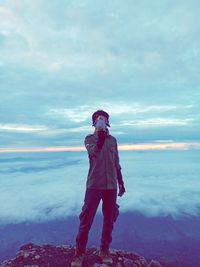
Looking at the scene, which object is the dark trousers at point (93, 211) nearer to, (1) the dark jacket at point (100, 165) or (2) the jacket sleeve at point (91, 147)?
(1) the dark jacket at point (100, 165)

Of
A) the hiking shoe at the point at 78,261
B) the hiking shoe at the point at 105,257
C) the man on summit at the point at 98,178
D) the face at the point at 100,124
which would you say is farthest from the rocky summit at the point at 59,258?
the face at the point at 100,124

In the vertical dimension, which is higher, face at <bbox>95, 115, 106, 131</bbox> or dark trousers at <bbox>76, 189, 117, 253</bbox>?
face at <bbox>95, 115, 106, 131</bbox>

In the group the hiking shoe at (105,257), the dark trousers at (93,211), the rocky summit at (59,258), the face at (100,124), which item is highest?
the face at (100,124)

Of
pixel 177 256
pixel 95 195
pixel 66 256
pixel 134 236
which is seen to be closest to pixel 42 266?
pixel 66 256

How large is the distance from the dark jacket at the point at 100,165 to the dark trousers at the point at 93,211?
163 mm

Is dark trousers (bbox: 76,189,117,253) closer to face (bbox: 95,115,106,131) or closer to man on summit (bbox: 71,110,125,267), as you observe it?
man on summit (bbox: 71,110,125,267)

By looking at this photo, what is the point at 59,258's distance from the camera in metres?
6.87

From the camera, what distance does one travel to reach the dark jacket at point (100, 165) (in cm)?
593

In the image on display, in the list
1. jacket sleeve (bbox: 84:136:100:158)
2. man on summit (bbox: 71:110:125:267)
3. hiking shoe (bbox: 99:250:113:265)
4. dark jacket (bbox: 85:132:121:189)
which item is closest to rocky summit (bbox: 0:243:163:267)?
hiking shoe (bbox: 99:250:113:265)

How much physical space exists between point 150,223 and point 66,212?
31.3 m

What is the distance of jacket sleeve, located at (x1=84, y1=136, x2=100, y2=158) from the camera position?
5.90 m

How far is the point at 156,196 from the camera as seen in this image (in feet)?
416

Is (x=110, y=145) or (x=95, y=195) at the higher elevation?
(x=110, y=145)

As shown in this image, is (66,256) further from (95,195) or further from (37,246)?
(95,195)
